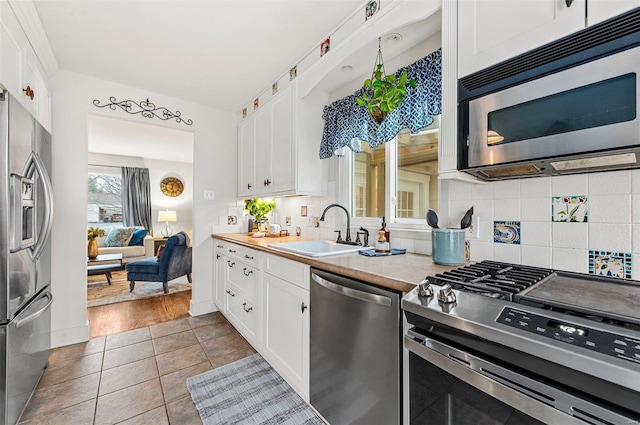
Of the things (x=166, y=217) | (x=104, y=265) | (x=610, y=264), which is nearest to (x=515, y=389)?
(x=610, y=264)

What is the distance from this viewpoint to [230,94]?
2.91m

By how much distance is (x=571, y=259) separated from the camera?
112cm

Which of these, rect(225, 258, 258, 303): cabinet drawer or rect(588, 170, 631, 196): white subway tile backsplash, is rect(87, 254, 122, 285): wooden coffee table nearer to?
rect(225, 258, 258, 303): cabinet drawer

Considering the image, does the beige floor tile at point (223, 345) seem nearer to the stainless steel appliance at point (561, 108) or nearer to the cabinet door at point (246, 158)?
the cabinet door at point (246, 158)

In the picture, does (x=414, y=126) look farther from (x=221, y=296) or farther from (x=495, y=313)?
(x=221, y=296)

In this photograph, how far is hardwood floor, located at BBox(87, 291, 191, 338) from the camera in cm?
275

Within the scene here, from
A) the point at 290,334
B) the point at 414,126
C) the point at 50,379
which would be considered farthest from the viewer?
the point at 50,379

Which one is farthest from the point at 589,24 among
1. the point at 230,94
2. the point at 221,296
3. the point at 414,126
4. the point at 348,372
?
the point at 221,296

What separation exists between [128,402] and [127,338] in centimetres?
101

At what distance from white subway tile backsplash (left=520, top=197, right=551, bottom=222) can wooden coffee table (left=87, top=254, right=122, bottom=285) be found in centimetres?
510

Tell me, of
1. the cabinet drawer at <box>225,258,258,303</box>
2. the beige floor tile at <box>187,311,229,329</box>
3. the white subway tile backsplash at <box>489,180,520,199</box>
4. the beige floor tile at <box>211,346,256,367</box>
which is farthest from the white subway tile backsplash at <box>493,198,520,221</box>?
the beige floor tile at <box>187,311,229,329</box>

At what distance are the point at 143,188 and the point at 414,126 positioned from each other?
657 centimetres

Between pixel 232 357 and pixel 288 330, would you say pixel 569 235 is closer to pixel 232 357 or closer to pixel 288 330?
pixel 288 330

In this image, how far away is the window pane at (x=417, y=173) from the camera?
5.72 ft
